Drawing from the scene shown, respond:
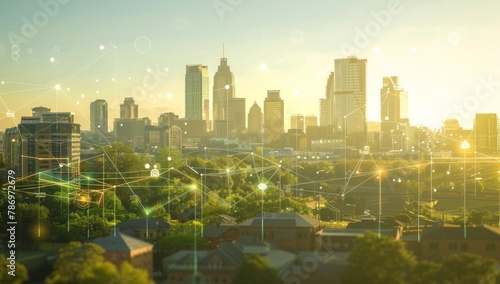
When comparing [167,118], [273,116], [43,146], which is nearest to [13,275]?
[43,146]

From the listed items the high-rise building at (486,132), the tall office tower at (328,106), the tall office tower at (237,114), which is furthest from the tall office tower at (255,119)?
the high-rise building at (486,132)

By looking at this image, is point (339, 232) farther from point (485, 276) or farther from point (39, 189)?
point (39, 189)

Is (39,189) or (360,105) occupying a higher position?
(360,105)

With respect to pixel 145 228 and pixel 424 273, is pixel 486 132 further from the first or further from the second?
pixel 424 273

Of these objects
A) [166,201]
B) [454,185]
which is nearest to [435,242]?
[166,201]

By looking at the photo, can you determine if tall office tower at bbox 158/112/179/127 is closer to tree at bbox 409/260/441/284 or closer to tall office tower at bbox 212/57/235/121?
tall office tower at bbox 212/57/235/121
